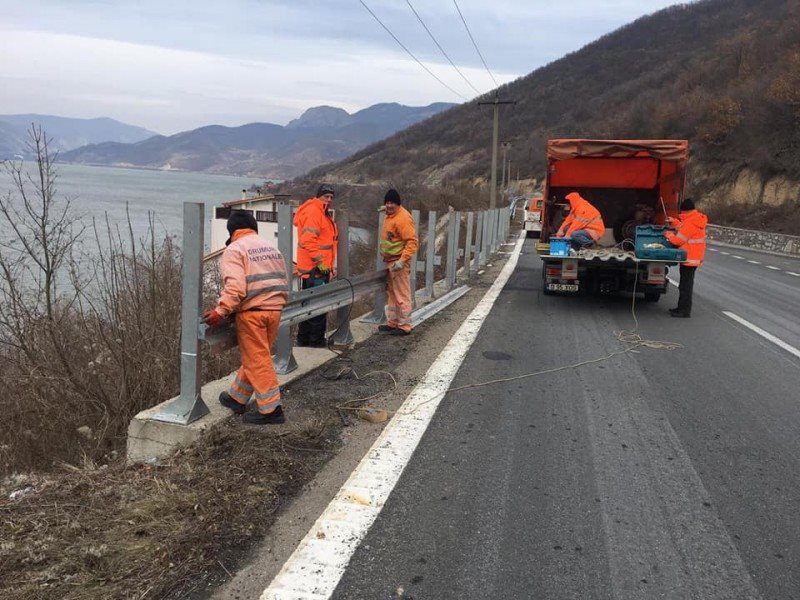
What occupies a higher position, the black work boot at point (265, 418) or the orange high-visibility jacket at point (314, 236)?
the orange high-visibility jacket at point (314, 236)

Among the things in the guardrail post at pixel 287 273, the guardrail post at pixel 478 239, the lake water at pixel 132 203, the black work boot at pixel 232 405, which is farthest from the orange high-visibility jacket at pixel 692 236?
the lake water at pixel 132 203

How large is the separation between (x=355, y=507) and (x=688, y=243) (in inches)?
307

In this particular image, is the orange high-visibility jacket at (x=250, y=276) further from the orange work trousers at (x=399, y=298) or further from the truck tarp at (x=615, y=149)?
the truck tarp at (x=615, y=149)

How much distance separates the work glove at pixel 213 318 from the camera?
3.98 metres

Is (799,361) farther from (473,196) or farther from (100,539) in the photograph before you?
(473,196)

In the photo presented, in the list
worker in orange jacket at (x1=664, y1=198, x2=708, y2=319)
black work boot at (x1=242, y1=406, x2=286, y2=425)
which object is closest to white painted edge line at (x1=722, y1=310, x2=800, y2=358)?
worker in orange jacket at (x1=664, y1=198, x2=708, y2=319)

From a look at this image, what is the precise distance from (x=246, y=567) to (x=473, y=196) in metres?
47.4

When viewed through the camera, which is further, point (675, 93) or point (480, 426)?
point (675, 93)

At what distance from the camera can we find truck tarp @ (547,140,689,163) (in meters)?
10.3

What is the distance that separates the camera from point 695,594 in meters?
2.67

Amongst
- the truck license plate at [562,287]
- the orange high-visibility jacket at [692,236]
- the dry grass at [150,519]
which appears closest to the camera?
the dry grass at [150,519]

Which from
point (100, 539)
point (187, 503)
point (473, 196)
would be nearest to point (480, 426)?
point (187, 503)

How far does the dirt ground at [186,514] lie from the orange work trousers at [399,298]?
2723mm

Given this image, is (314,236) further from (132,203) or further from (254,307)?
(132,203)
